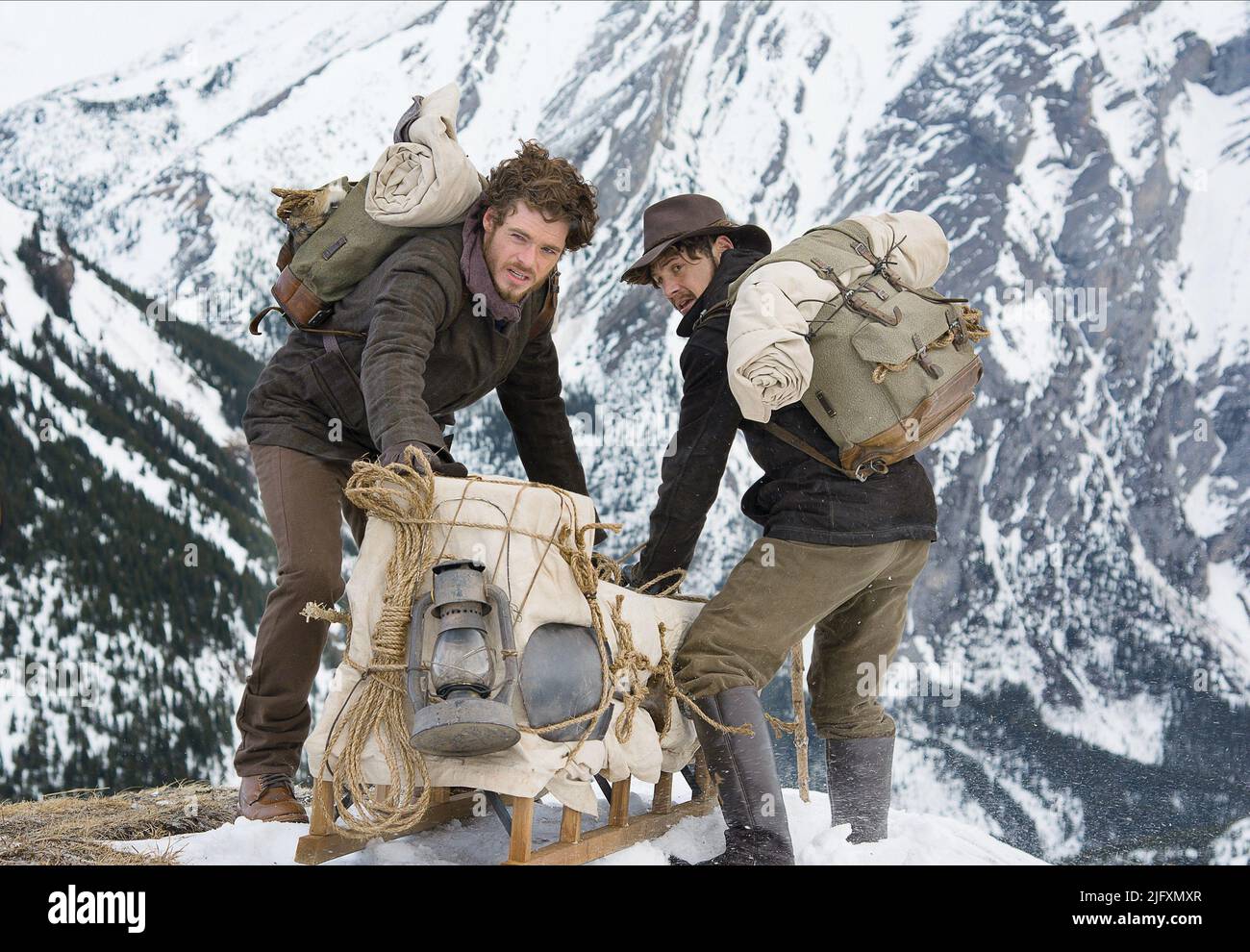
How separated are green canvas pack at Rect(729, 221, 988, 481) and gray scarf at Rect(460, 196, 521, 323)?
0.67 m

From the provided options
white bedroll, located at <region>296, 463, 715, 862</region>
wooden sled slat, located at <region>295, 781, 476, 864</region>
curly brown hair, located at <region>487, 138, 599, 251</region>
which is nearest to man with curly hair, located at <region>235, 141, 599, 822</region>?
curly brown hair, located at <region>487, 138, 599, 251</region>

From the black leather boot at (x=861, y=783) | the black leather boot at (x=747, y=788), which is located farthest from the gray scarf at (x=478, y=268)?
the black leather boot at (x=861, y=783)

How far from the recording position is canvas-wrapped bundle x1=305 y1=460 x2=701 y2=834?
8.98 feet

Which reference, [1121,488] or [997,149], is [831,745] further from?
[997,149]

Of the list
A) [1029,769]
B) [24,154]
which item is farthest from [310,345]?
[24,154]

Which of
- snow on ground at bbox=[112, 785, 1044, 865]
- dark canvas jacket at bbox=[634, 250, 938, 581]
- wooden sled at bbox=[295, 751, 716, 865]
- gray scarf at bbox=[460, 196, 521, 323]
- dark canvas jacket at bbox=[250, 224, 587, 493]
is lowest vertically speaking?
snow on ground at bbox=[112, 785, 1044, 865]

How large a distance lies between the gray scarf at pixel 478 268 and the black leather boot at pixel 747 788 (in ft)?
4.16

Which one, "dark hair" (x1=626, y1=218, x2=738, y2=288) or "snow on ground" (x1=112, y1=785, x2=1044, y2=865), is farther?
"dark hair" (x1=626, y1=218, x2=738, y2=288)

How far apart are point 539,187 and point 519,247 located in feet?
0.58

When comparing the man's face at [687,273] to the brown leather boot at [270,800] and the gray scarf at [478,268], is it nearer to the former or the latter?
the gray scarf at [478,268]

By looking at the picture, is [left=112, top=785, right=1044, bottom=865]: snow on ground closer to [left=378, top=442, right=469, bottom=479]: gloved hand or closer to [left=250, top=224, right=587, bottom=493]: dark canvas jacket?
[left=378, top=442, right=469, bottom=479]: gloved hand

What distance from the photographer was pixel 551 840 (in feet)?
11.5

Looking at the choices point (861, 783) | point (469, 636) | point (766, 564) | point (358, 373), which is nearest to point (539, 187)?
point (358, 373)

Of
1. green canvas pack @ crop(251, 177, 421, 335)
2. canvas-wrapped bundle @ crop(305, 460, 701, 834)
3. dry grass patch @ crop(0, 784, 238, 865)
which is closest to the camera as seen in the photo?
canvas-wrapped bundle @ crop(305, 460, 701, 834)
